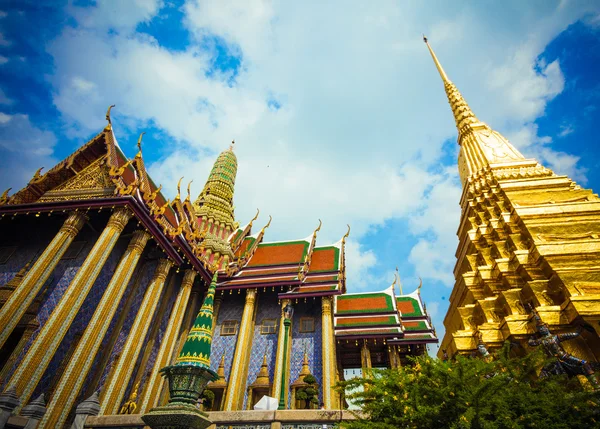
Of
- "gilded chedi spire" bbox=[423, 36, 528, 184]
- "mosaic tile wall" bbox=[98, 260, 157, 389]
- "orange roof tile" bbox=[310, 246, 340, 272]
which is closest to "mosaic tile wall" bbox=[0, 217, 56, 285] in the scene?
"mosaic tile wall" bbox=[98, 260, 157, 389]

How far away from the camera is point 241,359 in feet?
42.9

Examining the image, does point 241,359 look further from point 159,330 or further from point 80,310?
point 80,310

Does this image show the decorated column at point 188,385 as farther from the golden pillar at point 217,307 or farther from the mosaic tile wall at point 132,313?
the golden pillar at point 217,307

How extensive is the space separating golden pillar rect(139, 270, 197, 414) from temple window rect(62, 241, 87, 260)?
3.95 m

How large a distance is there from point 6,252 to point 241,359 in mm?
10028

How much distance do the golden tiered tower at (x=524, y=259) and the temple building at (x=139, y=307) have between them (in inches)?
200

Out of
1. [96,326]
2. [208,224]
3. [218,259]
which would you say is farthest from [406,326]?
[96,326]

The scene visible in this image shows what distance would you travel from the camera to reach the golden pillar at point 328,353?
11.7 meters

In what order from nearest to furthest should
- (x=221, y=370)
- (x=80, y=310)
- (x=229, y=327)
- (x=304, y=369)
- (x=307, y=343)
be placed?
(x=80, y=310) → (x=304, y=369) → (x=221, y=370) → (x=307, y=343) → (x=229, y=327)

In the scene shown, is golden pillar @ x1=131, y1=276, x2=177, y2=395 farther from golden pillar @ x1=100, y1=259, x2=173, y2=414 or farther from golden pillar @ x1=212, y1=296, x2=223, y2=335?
golden pillar @ x1=212, y1=296, x2=223, y2=335

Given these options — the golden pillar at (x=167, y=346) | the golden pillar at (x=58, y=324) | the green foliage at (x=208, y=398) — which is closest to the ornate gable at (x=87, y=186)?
the golden pillar at (x=58, y=324)

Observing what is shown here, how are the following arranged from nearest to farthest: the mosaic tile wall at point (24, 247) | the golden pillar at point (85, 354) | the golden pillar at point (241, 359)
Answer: the golden pillar at point (85, 354) → the golden pillar at point (241, 359) → the mosaic tile wall at point (24, 247)

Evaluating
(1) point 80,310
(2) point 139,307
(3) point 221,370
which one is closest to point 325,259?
(3) point 221,370

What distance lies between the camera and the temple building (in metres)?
9.05
